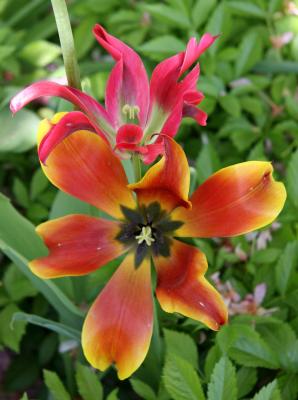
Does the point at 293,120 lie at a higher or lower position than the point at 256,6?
lower

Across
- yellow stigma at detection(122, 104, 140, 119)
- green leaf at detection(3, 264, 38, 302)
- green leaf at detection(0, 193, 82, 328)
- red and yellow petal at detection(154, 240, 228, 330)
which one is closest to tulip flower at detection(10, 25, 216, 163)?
yellow stigma at detection(122, 104, 140, 119)

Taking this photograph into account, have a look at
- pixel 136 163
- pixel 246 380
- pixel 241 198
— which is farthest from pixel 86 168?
pixel 246 380

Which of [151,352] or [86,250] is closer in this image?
[86,250]

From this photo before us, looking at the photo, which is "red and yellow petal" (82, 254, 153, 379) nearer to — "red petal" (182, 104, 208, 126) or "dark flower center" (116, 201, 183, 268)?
"dark flower center" (116, 201, 183, 268)

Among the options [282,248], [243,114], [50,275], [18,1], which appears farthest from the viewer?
[18,1]

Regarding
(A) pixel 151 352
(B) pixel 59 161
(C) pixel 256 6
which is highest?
(B) pixel 59 161

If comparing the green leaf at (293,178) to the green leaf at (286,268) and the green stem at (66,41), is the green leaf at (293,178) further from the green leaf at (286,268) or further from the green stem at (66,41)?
the green stem at (66,41)

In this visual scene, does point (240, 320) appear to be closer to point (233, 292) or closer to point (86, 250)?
point (233, 292)

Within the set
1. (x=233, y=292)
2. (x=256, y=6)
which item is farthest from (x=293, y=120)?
(x=233, y=292)
